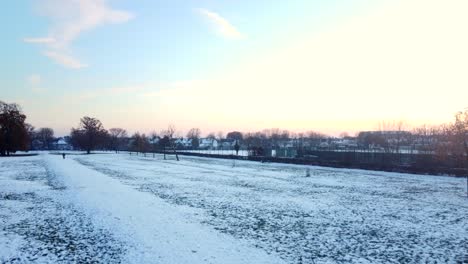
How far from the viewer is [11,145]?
10262 centimetres

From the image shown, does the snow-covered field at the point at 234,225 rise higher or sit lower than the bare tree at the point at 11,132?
lower

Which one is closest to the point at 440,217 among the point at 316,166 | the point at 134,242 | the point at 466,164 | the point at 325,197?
the point at 325,197

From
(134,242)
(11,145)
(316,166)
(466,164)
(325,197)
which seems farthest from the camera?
(11,145)

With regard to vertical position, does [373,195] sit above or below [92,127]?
below

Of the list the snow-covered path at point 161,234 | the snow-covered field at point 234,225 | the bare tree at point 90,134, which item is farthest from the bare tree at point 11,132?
the snow-covered path at point 161,234

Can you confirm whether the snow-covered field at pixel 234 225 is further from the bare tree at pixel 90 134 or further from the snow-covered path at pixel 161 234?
the bare tree at pixel 90 134

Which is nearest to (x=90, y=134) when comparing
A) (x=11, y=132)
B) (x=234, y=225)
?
(x=11, y=132)

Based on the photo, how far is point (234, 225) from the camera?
15039mm

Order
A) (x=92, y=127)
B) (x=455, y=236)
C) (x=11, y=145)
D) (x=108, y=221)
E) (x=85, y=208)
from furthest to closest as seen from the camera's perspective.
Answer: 1. (x=92, y=127)
2. (x=11, y=145)
3. (x=85, y=208)
4. (x=108, y=221)
5. (x=455, y=236)

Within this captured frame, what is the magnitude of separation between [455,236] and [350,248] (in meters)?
4.17

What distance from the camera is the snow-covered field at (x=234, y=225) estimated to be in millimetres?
11078

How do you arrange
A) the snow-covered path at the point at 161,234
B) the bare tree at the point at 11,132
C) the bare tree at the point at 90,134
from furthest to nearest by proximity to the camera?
the bare tree at the point at 90,134 < the bare tree at the point at 11,132 < the snow-covered path at the point at 161,234

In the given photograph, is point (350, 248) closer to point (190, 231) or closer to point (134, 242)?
point (190, 231)

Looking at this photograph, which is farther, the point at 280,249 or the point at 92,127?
the point at 92,127
